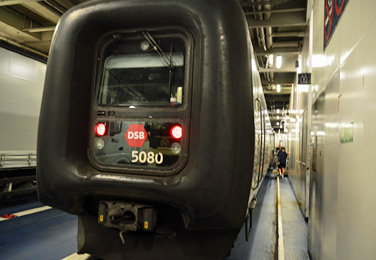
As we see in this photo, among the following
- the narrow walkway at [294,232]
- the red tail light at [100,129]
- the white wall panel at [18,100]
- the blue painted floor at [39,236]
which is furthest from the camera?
the white wall panel at [18,100]

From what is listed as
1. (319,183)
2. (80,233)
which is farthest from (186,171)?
(319,183)

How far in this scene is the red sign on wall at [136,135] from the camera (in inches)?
96.3

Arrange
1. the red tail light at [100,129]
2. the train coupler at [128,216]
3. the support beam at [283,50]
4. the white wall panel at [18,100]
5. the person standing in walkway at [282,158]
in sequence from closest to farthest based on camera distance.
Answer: the train coupler at [128,216] < the red tail light at [100,129] < the white wall panel at [18,100] < the support beam at [283,50] < the person standing in walkway at [282,158]

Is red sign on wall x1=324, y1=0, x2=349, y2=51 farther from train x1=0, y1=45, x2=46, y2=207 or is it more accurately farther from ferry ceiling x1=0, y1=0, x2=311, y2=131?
train x1=0, y1=45, x2=46, y2=207

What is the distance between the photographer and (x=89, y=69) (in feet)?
8.87

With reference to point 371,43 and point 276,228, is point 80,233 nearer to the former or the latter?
point 371,43

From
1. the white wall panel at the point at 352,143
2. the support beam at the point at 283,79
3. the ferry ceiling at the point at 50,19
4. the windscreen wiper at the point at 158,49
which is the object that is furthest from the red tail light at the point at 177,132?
the support beam at the point at 283,79

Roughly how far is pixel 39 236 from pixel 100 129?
2.57 meters

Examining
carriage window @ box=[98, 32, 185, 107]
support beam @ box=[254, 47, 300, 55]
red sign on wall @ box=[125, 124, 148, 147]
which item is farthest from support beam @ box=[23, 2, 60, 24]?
support beam @ box=[254, 47, 300, 55]

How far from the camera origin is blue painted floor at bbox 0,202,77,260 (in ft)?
11.5

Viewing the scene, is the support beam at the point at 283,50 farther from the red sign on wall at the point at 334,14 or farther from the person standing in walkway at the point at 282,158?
the person standing in walkway at the point at 282,158

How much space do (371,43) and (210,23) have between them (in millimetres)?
1122

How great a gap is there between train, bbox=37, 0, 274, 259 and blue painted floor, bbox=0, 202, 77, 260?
1258 mm

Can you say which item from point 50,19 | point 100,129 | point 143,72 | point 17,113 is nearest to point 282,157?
point 50,19
